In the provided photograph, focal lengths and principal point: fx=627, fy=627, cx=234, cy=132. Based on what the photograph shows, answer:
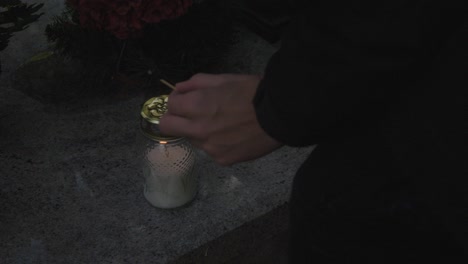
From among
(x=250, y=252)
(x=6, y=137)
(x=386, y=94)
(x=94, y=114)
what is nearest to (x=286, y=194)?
(x=250, y=252)

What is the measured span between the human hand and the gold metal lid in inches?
25.6

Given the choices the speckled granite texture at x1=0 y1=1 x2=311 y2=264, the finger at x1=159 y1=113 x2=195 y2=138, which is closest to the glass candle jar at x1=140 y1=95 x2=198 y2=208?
the speckled granite texture at x1=0 y1=1 x2=311 y2=264

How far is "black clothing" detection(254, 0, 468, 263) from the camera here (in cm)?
74

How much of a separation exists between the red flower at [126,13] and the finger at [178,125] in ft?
3.68

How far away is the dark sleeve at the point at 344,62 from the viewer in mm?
737

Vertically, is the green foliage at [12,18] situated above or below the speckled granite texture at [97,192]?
above

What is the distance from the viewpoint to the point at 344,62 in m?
0.75

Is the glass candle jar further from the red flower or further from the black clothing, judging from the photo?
the black clothing

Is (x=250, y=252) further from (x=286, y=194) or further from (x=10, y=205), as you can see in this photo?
(x=10, y=205)

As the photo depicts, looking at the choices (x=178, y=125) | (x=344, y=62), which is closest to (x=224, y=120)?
(x=178, y=125)

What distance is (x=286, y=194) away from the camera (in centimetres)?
188

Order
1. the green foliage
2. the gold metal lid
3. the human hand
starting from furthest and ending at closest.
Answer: the green foliage < the gold metal lid < the human hand

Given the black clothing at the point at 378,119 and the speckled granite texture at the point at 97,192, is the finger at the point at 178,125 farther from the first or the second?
the speckled granite texture at the point at 97,192

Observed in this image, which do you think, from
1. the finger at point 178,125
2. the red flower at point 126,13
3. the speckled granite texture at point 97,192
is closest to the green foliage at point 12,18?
the red flower at point 126,13
